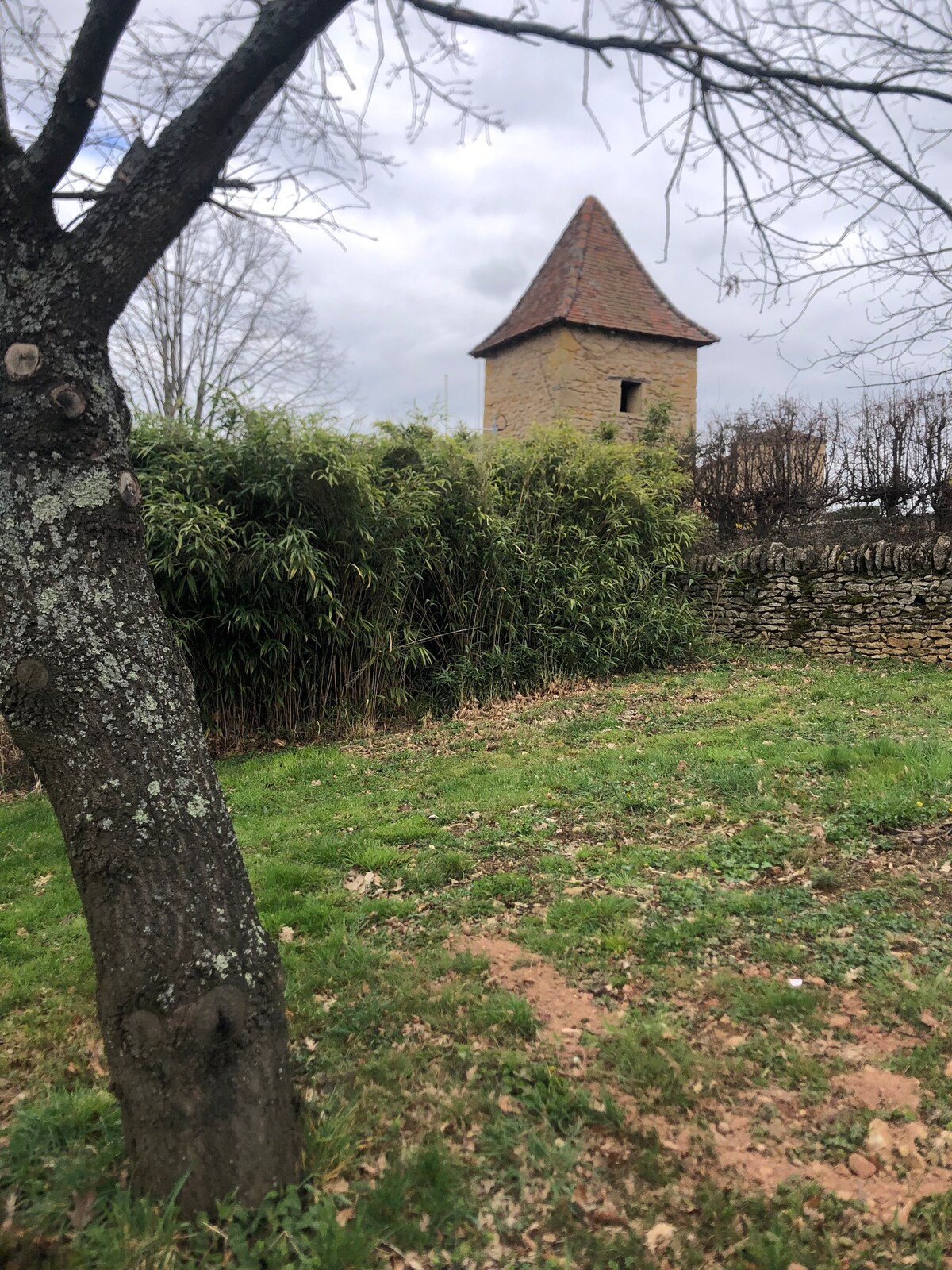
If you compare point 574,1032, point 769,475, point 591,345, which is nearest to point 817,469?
point 769,475

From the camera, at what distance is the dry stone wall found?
26.6ft

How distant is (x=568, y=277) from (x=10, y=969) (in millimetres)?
15593

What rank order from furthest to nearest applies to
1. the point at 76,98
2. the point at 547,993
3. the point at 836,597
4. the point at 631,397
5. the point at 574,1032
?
the point at 631,397 < the point at 836,597 < the point at 547,993 < the point at 574,1032 < the point at 76,98

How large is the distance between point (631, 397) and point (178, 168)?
47.8ft

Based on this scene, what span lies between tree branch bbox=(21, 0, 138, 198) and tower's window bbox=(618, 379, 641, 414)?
14.0 metres

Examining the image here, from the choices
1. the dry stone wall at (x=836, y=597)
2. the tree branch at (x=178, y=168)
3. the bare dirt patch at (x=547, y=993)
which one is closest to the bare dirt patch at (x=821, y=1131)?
the bare dirt patch at (x=547, y=993)

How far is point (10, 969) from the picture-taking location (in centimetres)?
273

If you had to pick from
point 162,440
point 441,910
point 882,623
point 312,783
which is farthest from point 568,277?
point 441,910

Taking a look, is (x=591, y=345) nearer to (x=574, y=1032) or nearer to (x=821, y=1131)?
(x=574, y=1032)

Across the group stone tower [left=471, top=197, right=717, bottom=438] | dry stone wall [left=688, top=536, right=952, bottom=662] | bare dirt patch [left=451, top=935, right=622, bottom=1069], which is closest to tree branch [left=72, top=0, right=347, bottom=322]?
bare dirt patch [left=451, top=935, right=622, bottom=1069]

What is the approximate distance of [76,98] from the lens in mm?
1728

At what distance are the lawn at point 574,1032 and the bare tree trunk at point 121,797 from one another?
0.17 metres

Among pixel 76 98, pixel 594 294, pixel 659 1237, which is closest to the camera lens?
pixel 659 1237

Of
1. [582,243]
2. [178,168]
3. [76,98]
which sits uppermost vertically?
[582,243]
